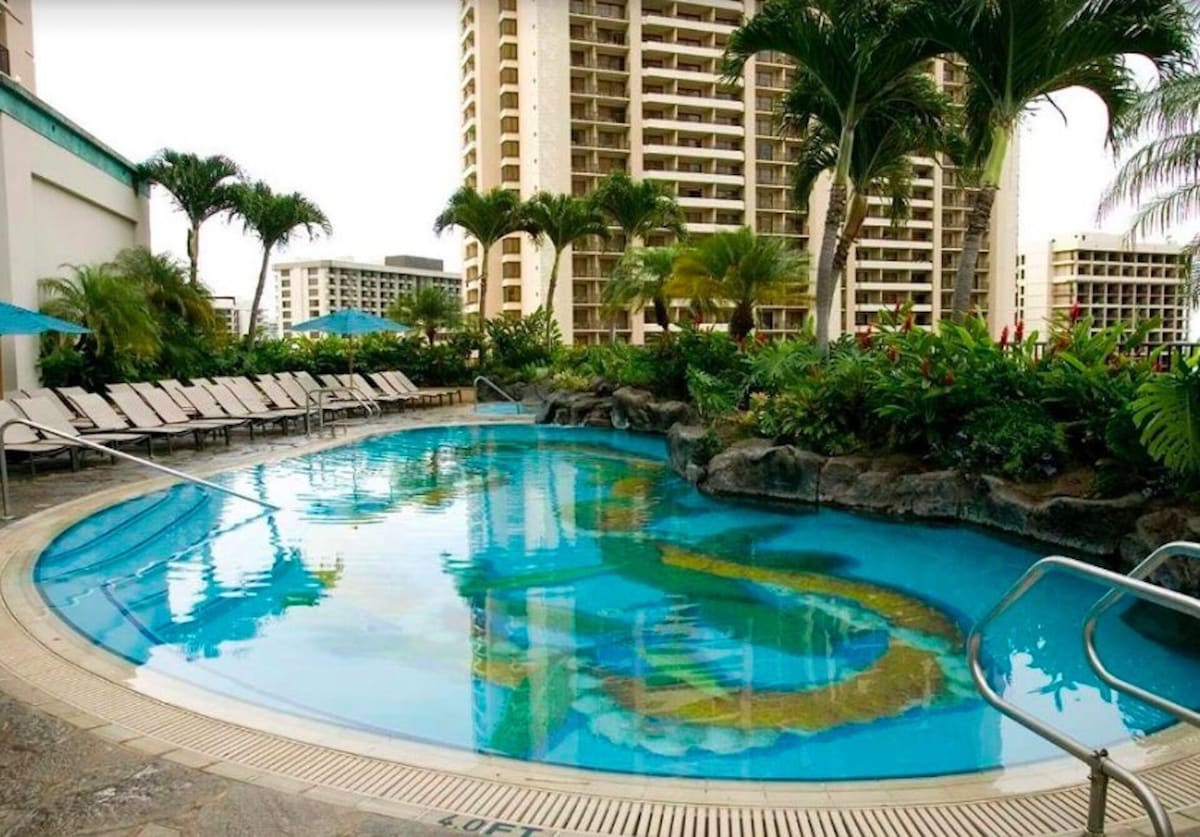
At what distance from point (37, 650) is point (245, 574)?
2.34m

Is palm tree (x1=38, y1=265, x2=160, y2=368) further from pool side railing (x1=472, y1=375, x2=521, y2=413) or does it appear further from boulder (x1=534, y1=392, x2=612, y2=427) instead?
pool side railing (x1=472, y1=375, x2=521, y2=413)

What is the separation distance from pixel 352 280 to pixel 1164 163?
93289mm

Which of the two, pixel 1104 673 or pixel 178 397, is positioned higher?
pixel 178 397

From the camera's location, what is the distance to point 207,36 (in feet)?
31.0

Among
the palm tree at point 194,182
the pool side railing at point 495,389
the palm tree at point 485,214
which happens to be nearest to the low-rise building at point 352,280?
the palm tree at point 485,214

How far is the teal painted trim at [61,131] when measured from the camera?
14008 millimetres

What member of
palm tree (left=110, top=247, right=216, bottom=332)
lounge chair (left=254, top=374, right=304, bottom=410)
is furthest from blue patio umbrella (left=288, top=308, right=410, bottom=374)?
palm tree (left=110, top=247, right=216, bottom=332)

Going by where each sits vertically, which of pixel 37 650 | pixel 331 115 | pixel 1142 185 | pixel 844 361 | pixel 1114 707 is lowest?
pixel 1114 707

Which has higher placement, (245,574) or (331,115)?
(331,115)

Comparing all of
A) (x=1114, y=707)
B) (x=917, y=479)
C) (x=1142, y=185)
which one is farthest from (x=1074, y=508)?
(x=1142, y=185)

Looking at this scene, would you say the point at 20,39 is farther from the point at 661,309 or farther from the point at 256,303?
the point at 661,309

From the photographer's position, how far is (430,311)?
93.8ft

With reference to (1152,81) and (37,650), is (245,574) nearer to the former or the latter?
(37,650)

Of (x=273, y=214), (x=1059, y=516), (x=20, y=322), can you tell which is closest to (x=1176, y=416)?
(x=1059, y=516)
